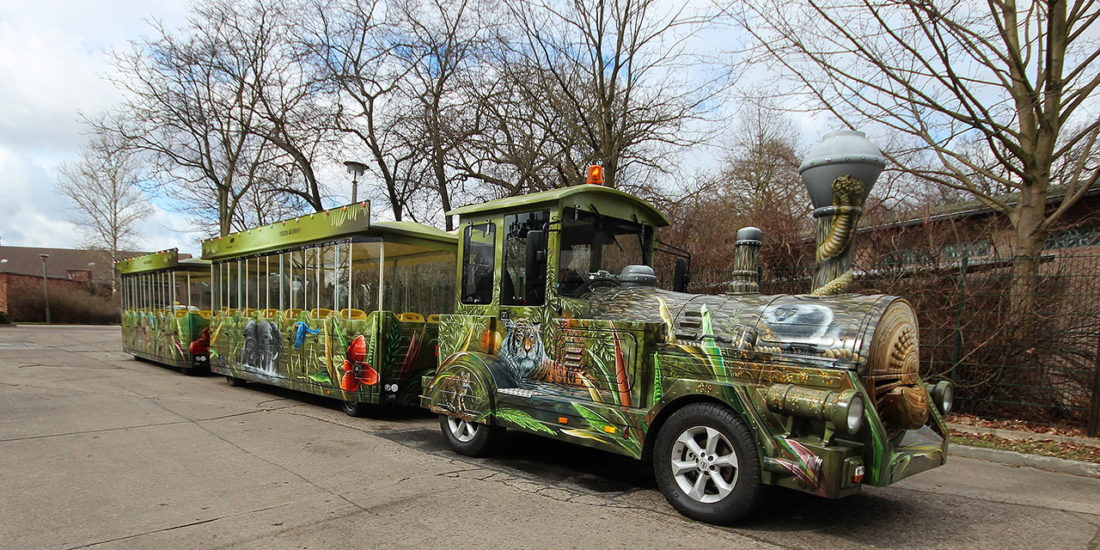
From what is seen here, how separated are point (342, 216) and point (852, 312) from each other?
269 inches

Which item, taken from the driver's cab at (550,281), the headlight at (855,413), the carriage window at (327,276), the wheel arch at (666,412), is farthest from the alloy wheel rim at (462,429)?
the headlight at (855,413)

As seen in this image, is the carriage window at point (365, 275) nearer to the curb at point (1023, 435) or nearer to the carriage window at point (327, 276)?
the carriage window at point (327, 276)

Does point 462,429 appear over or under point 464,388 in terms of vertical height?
under

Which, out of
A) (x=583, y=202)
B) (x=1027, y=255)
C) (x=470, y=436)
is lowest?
(x=470, y=436)

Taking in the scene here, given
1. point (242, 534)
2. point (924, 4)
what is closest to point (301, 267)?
point (242, 534)

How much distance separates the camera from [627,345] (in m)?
4.76

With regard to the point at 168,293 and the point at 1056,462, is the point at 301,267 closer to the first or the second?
the point at 168,293

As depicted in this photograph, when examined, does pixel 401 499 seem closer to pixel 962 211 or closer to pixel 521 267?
pixel 521 267

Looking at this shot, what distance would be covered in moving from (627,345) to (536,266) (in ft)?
4.10

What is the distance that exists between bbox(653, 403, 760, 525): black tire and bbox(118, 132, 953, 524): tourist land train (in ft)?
0.04

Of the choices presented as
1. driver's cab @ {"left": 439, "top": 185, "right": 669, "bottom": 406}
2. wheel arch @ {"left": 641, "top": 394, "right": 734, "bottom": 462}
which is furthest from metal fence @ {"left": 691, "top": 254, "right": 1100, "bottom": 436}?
wheel arch @ {"left": 641, "top": 394, "right": 734, "bottom": 462}

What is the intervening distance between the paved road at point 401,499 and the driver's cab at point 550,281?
3.22 feet

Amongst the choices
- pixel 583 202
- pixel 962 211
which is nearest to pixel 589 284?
pixel 583 202

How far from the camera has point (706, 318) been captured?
14.7ft
